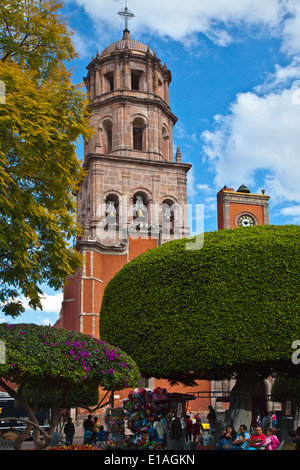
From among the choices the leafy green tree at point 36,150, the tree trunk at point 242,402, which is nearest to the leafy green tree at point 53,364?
the leafy green tree at point 36,150

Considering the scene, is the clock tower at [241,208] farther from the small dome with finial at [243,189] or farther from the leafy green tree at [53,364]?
the leafy green tree at [53,364]

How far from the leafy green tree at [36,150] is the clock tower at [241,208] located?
91.5 ft

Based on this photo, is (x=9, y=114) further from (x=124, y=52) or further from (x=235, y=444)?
(x=124, y=52)

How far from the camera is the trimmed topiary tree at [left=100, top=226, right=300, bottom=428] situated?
18422 mm

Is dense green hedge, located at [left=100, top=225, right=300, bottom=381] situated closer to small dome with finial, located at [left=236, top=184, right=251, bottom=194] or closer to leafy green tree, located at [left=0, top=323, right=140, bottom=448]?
leafy green tree, located at [left=0, top=323, right=140, bottom=448]

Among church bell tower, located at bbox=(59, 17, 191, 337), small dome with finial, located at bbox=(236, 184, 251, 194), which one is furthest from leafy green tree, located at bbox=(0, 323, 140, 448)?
small dome with finial, located at bbox=(236, 184, 251, 194)

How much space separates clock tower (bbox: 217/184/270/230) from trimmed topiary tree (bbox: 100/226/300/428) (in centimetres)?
2126

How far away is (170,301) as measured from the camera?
1994 cm

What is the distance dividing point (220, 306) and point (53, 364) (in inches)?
314

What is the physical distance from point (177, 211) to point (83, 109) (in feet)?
79.9

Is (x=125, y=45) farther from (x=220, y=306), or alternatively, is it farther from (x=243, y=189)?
(x=220, y=306)

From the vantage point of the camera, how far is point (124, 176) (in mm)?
37906

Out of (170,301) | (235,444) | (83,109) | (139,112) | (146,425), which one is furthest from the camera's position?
(139,112)
